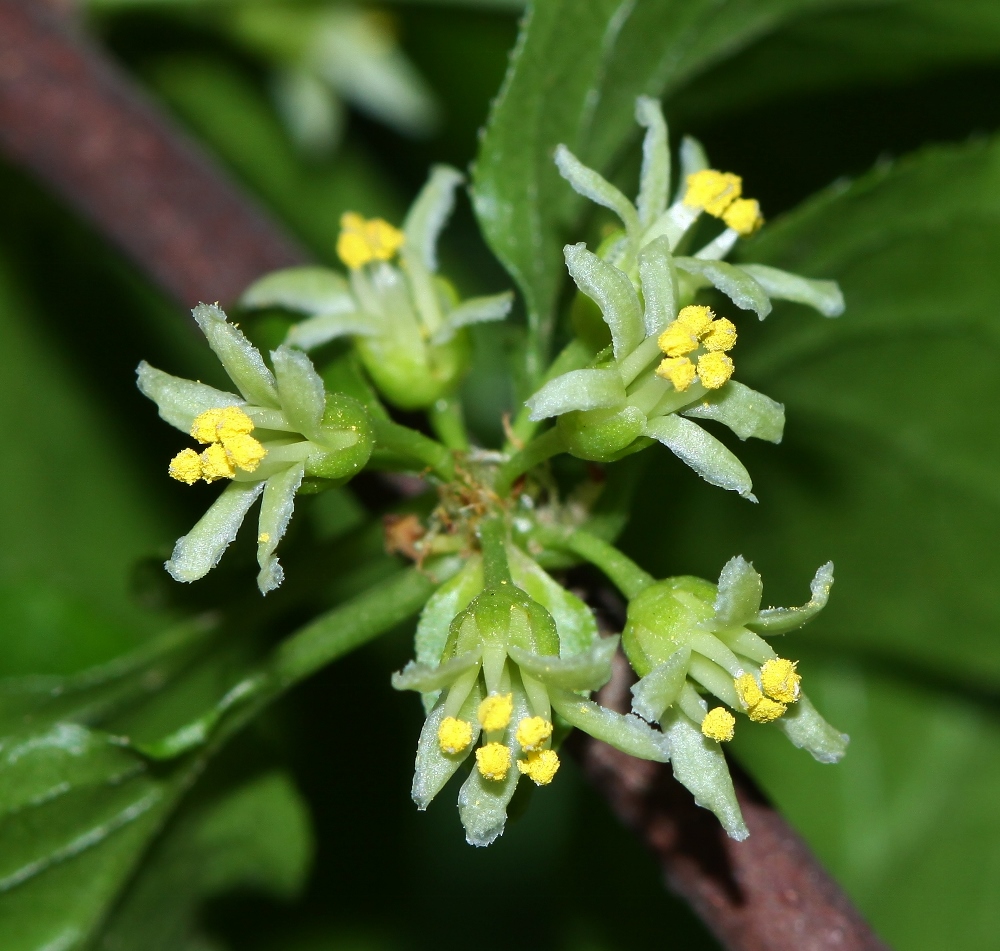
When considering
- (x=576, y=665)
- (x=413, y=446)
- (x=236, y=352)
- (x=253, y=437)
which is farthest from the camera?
(x=413, y=446)

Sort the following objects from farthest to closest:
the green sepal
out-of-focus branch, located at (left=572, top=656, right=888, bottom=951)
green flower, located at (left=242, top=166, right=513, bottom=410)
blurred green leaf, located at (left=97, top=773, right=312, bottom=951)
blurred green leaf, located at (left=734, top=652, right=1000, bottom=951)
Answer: blurred green leaf, located at (left=734, top=652, right=1000, bottom=951)
blurred green leaf, located at (left=97, top=773, right=312, bottom=951)
green flower, located at (left=242, top=166, right=513, bottom=410)
out-of-focus branch, located at (left=572, top=656, right=888, bottom=951)
the green sepal

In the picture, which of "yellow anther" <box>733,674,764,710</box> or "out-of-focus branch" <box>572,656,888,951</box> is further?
"out-of-focus branch" <box>572,656,888,951</box>

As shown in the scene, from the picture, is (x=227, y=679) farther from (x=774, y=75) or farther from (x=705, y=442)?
(x=774, y=75)

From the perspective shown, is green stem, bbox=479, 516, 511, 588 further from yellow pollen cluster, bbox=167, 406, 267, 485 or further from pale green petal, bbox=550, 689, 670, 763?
yellow pollen cluster, bbox=167, 406, 267, 485

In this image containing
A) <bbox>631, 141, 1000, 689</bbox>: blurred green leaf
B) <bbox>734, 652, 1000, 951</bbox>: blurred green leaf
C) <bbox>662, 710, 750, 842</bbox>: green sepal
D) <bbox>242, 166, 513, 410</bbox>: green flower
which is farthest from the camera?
<bbox>734, 652, 1000, 951</bbox>: blurred green leaf

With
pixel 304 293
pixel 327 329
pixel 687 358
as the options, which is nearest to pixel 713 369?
pixel 687 358

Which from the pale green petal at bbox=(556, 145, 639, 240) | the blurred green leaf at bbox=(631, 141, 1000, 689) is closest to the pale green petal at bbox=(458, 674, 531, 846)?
the pale green petal at bbox=(556, 145, 639, 240)

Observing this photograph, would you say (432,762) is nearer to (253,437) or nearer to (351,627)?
(351,627)

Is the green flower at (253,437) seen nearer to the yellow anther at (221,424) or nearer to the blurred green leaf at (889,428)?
the yellow anther at (221,424)
